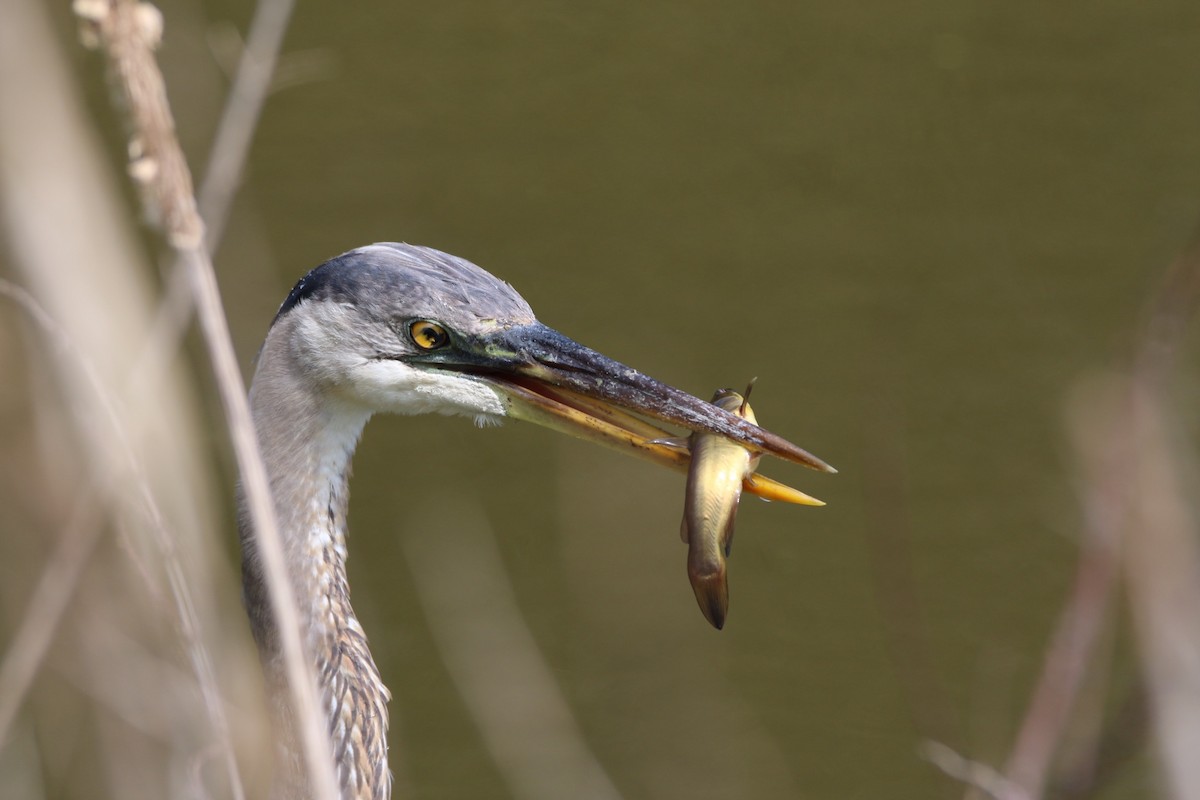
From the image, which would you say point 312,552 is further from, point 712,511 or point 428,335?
point 712,511

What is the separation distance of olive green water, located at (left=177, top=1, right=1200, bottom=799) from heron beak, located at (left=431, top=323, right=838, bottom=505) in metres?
2.47

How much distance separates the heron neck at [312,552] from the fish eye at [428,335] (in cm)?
16

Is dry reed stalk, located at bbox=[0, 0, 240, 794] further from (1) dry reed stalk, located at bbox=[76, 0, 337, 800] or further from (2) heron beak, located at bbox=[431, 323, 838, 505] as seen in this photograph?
(1) dry reed stalk, located at bbox=[76, 0, 337, 800]

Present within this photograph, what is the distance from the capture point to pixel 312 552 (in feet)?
8.04

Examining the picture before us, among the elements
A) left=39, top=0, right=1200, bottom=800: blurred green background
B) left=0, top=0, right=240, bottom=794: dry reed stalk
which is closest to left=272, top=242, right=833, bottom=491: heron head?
left=0, top=0, right=240, bottom=794: dry reed stalk

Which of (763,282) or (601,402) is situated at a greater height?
(763,282)

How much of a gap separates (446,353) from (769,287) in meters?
4.80

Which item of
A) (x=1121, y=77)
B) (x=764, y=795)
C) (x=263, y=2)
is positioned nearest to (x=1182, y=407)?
(x=764, y=795)

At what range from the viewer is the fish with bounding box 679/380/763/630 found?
2084 millimetres

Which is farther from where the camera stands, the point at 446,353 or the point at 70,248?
the point at 70,248

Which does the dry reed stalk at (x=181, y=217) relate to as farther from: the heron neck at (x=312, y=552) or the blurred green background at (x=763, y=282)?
the blurred green background at (x=763, y=282)

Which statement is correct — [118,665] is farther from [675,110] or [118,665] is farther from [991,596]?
[675,110]

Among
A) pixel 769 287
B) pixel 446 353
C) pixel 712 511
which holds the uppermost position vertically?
pixel 769 287

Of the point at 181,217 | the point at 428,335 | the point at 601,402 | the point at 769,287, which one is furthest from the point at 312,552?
the point at 769,287
